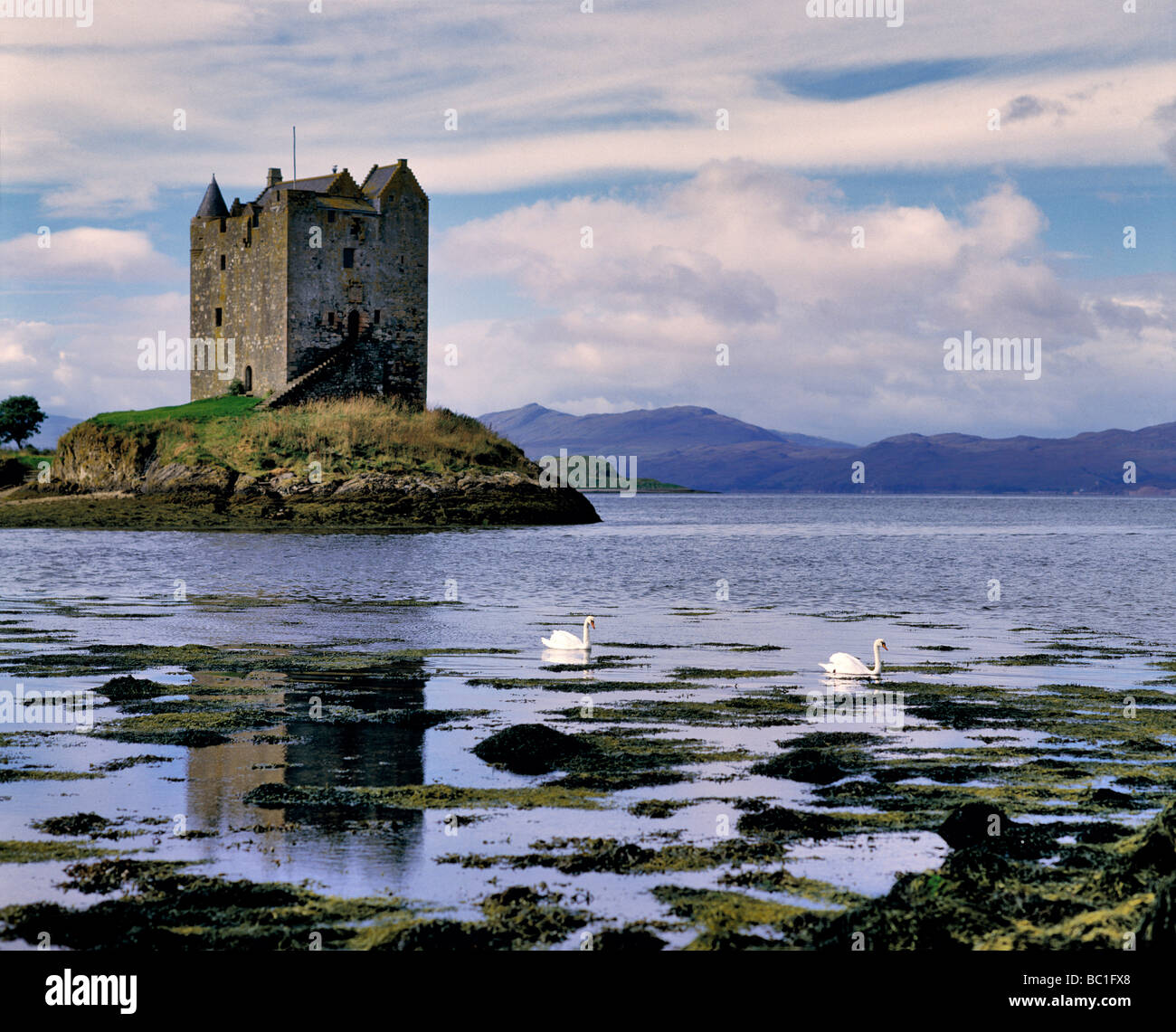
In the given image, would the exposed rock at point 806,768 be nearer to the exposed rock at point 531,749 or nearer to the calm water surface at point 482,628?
the calm water surface at point 482,628

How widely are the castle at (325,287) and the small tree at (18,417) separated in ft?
144

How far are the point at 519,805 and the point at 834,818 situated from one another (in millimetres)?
2608

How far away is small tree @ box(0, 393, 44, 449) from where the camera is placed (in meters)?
110

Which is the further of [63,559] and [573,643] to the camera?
[63,559]

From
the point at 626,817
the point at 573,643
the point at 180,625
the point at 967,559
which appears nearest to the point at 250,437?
the point at 967,559

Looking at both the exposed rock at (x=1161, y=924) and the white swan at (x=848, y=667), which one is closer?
the exposed rock at (x=1161, y=924)

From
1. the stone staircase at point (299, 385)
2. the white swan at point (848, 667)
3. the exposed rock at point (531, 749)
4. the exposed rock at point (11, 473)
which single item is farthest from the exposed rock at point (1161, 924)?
the exposed rock at point (11, 473)

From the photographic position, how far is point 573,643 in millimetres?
19969

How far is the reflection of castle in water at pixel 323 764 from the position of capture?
9258mm

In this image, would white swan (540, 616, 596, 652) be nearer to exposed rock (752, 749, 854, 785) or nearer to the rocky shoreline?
exposed rock (752, 749, 854, 785)

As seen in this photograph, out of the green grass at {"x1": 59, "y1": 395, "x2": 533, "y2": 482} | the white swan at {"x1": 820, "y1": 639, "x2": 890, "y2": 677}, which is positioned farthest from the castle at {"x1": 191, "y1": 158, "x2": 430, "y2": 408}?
the white swan at {"x1": 820, "y1": 639, "x2": 890, "y2": 677}
